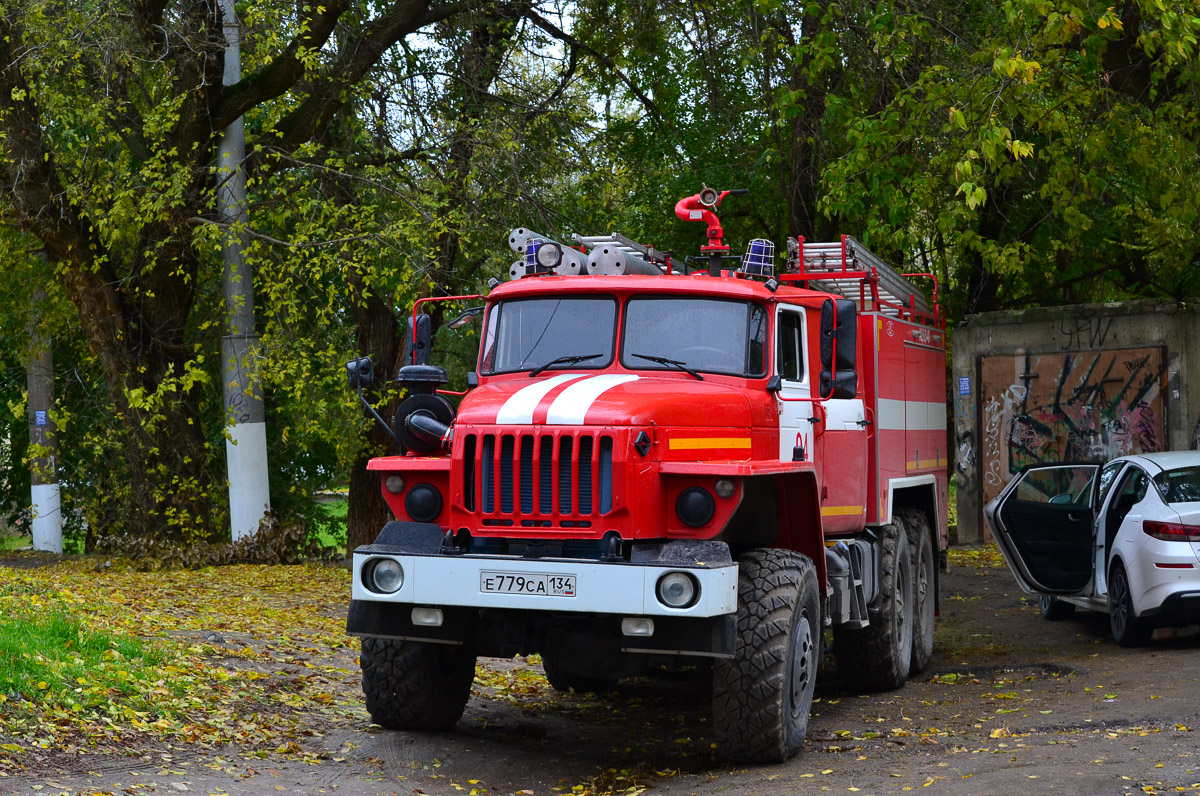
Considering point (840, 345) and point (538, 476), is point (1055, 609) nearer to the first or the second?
point (840, 345)

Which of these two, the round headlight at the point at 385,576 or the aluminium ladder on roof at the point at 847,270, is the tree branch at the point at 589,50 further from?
the round headlight at the point at 385,576

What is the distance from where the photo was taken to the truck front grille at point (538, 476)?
272 inches

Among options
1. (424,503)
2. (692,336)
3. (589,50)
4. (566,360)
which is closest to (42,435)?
(589,50)

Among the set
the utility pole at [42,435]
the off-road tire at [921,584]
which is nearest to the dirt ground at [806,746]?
the off-road tire at [921,584]

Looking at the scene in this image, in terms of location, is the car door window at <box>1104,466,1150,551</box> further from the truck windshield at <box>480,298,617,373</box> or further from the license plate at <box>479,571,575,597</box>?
the license plate at <box>479,571,575,597</box>

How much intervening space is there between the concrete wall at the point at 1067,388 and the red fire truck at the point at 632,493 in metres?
9.87

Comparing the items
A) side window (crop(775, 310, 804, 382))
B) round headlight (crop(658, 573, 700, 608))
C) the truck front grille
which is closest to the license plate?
the truck front grille

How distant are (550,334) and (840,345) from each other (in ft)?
5.73

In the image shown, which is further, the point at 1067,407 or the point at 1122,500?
the point at 1067,407

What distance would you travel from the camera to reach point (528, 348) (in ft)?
26.8

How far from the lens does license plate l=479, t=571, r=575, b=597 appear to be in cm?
675

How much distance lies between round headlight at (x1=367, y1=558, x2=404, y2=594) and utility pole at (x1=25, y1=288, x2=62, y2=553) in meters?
11.9

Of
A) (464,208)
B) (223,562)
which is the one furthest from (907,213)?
(223,562)

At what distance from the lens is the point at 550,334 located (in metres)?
8.14
